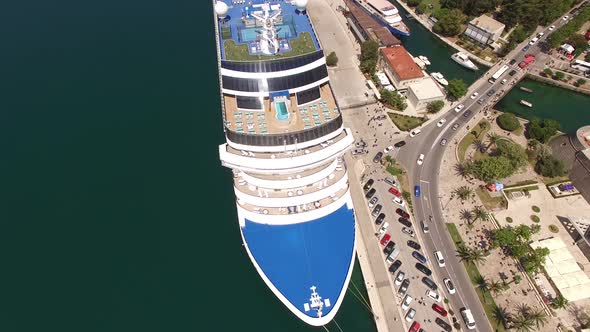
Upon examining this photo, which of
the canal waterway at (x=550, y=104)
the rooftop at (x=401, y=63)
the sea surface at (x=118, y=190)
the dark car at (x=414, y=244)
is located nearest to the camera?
the sea surface at (x=118, y=190)

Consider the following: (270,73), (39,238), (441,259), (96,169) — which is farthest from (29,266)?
(441,259)

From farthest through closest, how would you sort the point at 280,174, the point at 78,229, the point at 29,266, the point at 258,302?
the point at 78,229
the point at 29,266
the point at 258,302
the point at 280,174

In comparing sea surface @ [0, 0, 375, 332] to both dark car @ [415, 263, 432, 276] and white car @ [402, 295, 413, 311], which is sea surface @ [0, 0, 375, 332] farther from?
dark car @ [415, 263, 432, 276]

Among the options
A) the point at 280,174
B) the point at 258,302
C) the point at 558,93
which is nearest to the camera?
the point at 280,174

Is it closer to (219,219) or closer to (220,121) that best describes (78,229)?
(219,219)

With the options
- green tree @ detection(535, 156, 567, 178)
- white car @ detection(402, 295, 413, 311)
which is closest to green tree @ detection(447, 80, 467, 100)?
green tree @ detection(535, 156, 567, 178)

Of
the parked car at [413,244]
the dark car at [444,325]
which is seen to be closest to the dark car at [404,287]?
the dark car at [444,325]

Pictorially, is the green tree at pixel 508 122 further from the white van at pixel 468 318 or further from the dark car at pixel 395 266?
the white van at pixel 468 318
